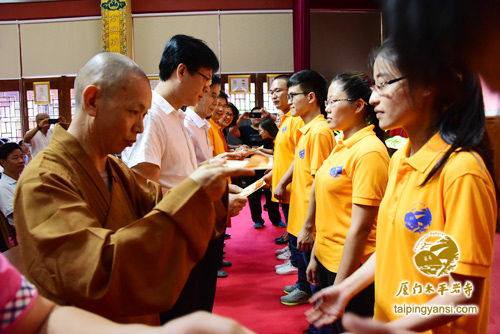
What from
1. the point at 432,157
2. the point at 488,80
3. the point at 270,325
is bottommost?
the point at 270,325

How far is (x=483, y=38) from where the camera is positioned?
0.38 m

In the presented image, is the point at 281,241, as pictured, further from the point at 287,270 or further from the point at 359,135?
the point at 359,135

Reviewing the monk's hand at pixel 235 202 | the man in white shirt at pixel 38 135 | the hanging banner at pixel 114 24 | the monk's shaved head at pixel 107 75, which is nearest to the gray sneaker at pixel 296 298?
Answer: the monk's hand at pixel 235 202

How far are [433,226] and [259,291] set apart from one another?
86.2 inches

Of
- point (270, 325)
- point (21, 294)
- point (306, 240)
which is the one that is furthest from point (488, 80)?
point (270, 325)

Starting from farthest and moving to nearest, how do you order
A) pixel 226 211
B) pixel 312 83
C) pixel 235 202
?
pixel 312 83 < pixel 235 202 < pixel 226 211

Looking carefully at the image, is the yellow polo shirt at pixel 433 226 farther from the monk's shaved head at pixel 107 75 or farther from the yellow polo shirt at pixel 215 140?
the yellow polo shirt at pixel 215 140

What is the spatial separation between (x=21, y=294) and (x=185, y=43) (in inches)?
53.0

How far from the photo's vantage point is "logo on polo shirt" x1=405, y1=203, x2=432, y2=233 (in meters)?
0.81

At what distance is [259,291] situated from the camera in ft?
9.18

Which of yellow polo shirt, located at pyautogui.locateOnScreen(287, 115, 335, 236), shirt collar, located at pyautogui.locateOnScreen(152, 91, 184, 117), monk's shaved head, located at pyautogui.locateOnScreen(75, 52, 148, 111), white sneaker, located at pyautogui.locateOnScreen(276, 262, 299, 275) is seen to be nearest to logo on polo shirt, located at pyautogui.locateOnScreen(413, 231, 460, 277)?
monk's shaved head, located at pyautogui.locateOnScreen(75, 52, 148, 111)

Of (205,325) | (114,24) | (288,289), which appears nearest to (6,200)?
(288,289)

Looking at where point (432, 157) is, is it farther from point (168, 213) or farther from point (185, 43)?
point (185, 43)

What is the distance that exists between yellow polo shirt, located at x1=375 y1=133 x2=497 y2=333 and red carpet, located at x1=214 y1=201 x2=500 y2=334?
4.74 ft
